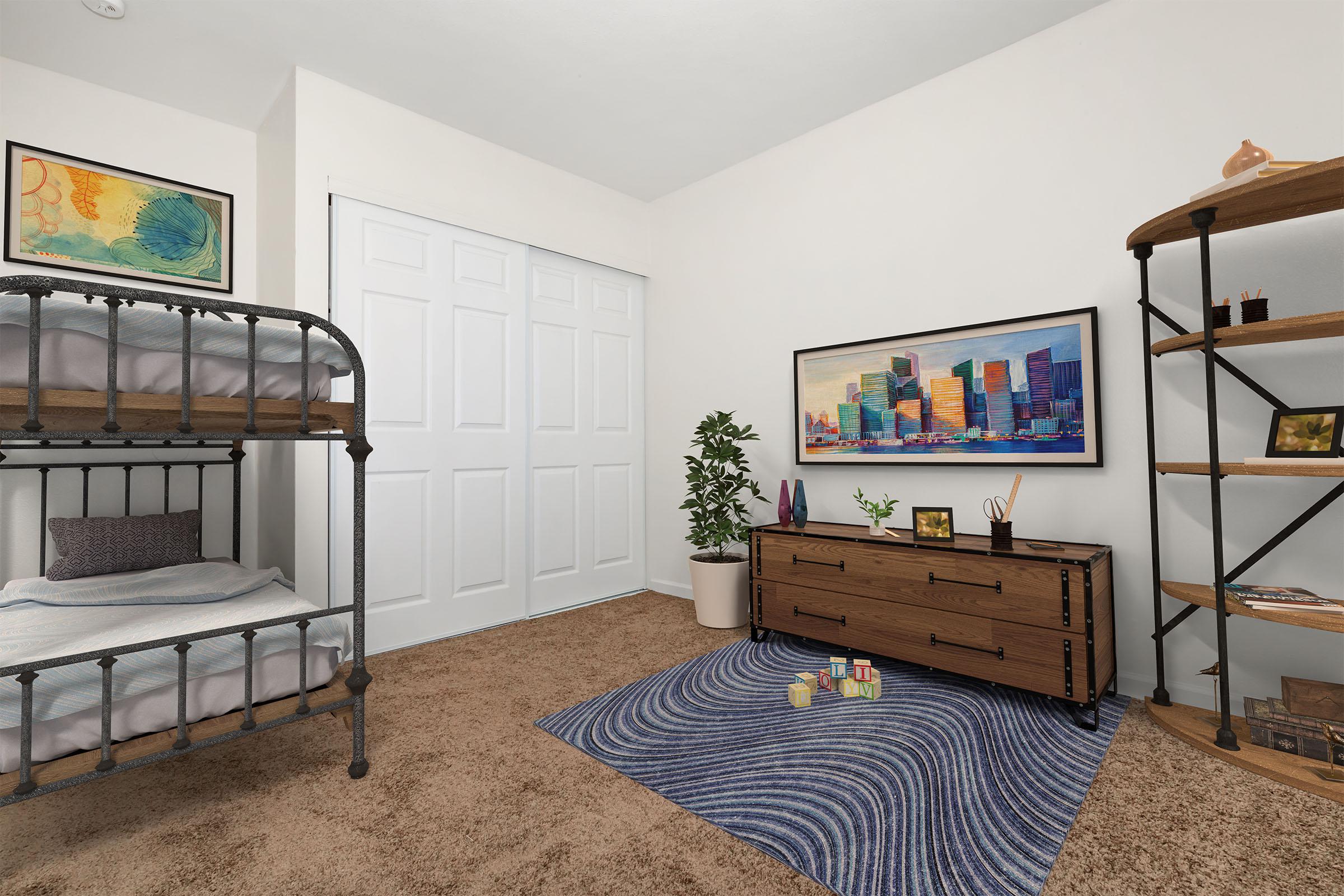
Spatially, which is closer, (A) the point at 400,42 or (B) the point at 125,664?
(B) the point at 125,664

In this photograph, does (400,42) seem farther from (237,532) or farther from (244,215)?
(237,532)

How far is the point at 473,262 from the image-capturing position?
3242mm

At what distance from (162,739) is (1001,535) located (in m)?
2.67

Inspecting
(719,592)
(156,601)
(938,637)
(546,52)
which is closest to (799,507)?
(719,592)

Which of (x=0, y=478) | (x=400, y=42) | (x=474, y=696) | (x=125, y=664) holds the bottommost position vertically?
(x=474, y=696)

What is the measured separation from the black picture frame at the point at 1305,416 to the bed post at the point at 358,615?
9.16 ft

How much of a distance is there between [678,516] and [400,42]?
2.86m

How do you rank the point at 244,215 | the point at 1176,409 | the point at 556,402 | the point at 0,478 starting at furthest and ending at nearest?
the point at 556,402
the point at 244,215
the point at 0,478
the point at 1176,409

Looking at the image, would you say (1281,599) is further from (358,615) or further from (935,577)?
(358,615)

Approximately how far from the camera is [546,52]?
2592mm

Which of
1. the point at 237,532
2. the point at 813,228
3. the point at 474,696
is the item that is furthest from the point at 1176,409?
the point at 237,532

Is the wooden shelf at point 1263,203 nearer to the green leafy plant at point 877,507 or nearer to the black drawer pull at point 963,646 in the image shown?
the green leafy plant at point 877,507

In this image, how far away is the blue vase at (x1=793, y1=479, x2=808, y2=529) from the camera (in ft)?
9.52

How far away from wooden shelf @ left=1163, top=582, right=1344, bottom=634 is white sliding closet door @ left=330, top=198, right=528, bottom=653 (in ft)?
9.75
